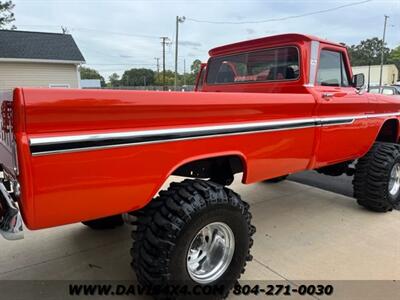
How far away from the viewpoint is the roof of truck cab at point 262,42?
386 cm

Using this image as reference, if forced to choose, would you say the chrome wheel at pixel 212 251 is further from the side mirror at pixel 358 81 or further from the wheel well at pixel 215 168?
the side mirror at pixel 358 81

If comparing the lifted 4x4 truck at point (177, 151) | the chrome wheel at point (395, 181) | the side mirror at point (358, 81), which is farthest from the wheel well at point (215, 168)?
the chrome wheel at point (395, 181)

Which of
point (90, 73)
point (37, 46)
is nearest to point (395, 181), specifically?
point (37, 46)

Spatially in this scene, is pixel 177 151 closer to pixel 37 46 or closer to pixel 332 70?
pixel 332 70

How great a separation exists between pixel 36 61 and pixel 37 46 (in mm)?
1379

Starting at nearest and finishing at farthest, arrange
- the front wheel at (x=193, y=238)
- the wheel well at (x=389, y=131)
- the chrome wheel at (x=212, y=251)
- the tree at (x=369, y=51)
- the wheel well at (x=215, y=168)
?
the front wheel at (x=193, y=238), the chrome wheel at (x=212, y=251), the wheel well at (x=215, y=168), the wheel well at (x=389, y=131), the tree at (x=369, y=51)

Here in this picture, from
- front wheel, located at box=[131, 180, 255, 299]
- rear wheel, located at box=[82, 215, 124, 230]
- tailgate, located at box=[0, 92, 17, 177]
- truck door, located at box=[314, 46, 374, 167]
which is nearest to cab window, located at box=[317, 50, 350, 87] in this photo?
truck door, located at box=[314, 46, 374, 167]

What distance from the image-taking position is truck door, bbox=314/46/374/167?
377 centimetres

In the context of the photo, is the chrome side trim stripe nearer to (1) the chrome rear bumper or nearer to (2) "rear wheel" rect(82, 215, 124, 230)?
(1) the chrome rear bumper

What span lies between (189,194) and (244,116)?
779 mm


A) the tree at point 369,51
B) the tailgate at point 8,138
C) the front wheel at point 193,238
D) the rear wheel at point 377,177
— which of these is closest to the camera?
the tailgate at point 8,138

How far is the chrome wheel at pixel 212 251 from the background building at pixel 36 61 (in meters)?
16.0

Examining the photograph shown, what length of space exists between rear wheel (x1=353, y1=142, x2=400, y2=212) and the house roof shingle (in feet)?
51.0

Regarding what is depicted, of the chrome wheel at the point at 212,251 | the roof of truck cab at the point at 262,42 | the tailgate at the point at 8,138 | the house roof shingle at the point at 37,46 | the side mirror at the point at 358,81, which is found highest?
the house roof shingle at the point at 37,46
